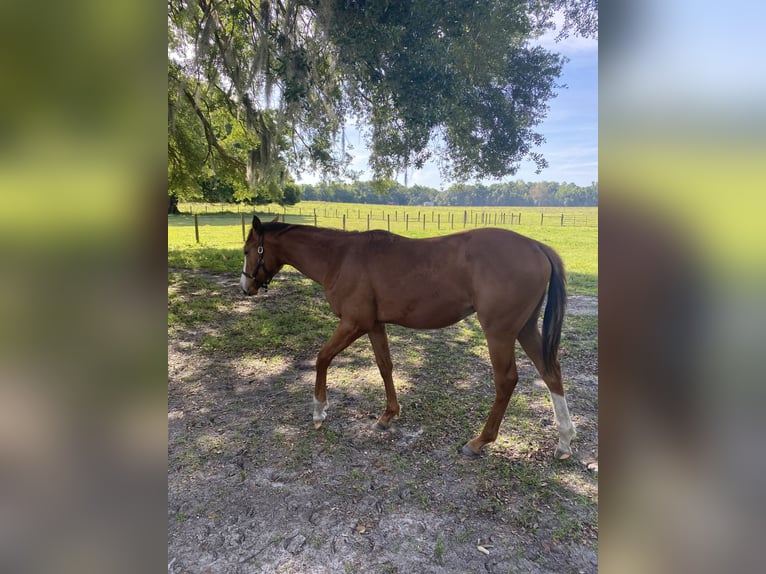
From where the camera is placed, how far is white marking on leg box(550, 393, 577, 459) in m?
2.76

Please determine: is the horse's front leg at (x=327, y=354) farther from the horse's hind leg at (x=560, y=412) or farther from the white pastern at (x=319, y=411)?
the horse's hind leg at (x=560, y=412)

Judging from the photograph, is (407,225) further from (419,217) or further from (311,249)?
(311,249)

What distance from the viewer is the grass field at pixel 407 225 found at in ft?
12.3

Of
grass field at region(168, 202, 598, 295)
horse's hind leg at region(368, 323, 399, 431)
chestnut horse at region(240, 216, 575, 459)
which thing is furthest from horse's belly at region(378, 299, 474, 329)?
grass field at region(168, 202, 598, 295)

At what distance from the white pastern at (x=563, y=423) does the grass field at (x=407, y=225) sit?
964 mm

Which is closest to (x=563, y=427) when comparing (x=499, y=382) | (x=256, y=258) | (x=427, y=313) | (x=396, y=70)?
(x=499, y=382)

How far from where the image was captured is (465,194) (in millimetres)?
4363

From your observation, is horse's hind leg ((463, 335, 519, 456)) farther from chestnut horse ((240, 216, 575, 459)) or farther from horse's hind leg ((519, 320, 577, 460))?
horse's hind leg ((519, 320, 577, 460))

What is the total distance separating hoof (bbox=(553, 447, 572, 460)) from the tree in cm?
250

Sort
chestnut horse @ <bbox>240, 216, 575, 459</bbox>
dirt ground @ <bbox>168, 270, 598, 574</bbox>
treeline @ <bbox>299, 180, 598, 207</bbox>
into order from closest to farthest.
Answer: dirt ground @ <bbox>168, 270, 598, 574</bbox>, chestnut horse @ <bbox>240, 216, 575, 459</bbox>, treeline @ <bbox>299, 180, 598, 207</bbox>

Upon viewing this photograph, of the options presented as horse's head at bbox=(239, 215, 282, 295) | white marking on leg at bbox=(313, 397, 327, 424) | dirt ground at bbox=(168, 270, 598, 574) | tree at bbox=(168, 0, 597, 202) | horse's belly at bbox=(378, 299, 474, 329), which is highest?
tree at bbox=(168, 0, 597, 202)

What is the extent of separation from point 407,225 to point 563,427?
3.86 m
